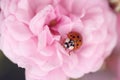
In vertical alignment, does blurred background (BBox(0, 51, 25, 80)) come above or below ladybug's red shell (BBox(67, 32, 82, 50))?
above

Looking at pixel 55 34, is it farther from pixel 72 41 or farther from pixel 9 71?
pixel 9 71

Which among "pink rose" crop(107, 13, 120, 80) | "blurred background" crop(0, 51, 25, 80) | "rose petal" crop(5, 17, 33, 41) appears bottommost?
"pink rose" crop(107, 13, 120, 80)

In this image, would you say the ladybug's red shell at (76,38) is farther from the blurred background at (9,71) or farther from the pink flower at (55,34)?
the blurred background at (9,71)

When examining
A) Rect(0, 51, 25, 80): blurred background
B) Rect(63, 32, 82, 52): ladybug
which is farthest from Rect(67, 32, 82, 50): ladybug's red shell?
Rect(0, 51, 25, 80): blurred background

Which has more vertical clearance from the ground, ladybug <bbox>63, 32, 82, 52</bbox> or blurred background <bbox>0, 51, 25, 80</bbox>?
blurred background <bbox>0, 51, 25, 80</bbox>

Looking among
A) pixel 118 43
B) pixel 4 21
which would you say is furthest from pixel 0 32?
pixel 118 43

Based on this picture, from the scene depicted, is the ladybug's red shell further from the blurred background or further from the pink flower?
the blurred background

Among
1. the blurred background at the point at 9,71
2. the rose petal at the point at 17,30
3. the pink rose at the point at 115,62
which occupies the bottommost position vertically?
the pink rose at the point at 115,62

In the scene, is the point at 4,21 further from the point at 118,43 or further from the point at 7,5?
the point at 118,43

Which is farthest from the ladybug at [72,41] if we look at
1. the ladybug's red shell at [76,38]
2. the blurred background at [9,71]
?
the blurred background at [9,71]

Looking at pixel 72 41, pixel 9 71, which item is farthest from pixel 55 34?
pixel 9 71
